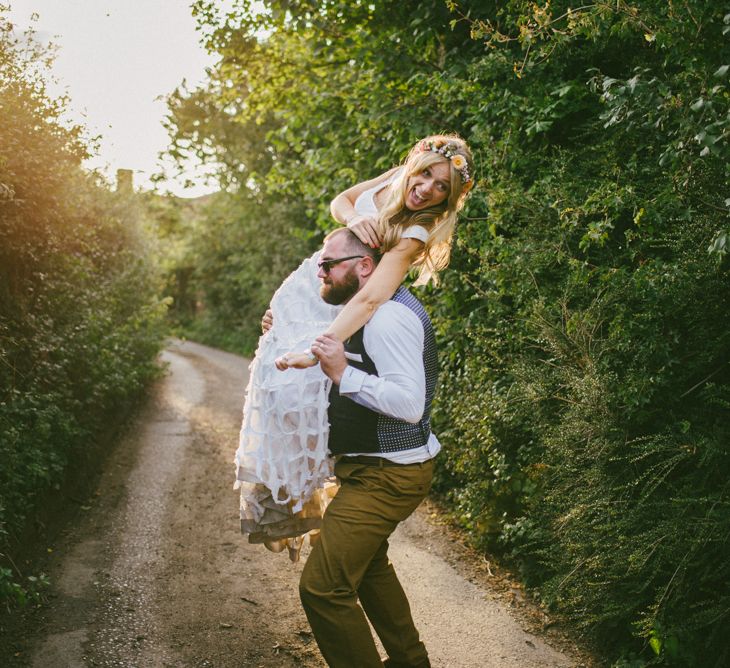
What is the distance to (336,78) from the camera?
28.6ft

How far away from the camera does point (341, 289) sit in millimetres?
2824

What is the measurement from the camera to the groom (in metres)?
2.53

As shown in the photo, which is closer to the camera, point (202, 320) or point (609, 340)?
point (609, 340)

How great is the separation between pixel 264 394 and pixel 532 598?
2793mm

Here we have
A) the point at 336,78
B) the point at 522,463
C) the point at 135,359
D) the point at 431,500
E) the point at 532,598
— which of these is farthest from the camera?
the point at 135,359

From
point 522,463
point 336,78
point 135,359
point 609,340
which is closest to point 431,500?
point 522,463

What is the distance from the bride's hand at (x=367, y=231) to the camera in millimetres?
2809

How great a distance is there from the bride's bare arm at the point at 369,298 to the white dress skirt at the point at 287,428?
0.76 feet

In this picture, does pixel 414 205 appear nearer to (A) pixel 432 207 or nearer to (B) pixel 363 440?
(A) pixel 432 207

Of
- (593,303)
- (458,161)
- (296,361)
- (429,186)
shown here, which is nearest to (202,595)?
(296,361)

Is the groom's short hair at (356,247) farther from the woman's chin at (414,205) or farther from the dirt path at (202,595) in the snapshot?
the dirt path at (202,595)

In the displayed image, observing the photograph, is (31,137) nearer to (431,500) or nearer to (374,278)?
(374,278)

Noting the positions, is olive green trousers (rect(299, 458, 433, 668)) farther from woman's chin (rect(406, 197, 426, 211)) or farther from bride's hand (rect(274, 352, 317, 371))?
woman's chin (rect(406, 197, 426, 211))

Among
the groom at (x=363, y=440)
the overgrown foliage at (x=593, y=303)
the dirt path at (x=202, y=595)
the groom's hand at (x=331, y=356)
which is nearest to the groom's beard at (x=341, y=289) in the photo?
the groom at (x=363, y=440)
